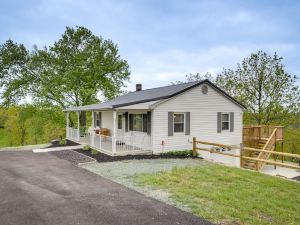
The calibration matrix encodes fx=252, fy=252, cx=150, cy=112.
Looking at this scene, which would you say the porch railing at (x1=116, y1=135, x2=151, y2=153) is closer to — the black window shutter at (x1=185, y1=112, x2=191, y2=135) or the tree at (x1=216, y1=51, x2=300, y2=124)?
A: the black window shutter at (x1=185, y1=112, x2=191, y2=135)

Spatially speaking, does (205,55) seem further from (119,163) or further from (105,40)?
(119,163)

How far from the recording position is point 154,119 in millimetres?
14922

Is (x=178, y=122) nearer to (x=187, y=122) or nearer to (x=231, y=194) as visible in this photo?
(x=187, y=122)

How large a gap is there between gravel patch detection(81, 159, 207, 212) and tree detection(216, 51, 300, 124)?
52.8 ft

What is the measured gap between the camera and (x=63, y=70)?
89.7 ft

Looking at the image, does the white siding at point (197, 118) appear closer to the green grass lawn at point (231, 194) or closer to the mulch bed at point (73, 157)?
the mulch bed at point (73, 157)

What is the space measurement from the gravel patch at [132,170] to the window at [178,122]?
3164 millimetres

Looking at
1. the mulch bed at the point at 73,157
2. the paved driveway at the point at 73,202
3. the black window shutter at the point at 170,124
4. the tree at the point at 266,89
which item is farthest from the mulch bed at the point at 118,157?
the tree at the point at 266,89

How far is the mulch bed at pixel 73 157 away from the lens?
505 inches

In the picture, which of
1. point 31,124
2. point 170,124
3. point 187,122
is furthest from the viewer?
point 31,124

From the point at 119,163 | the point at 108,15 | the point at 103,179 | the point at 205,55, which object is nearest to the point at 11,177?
the point at 103,179

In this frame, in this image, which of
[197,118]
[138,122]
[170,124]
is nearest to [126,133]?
[138,122]

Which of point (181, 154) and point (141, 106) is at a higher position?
point (141, 106)

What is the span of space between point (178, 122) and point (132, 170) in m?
6.17
